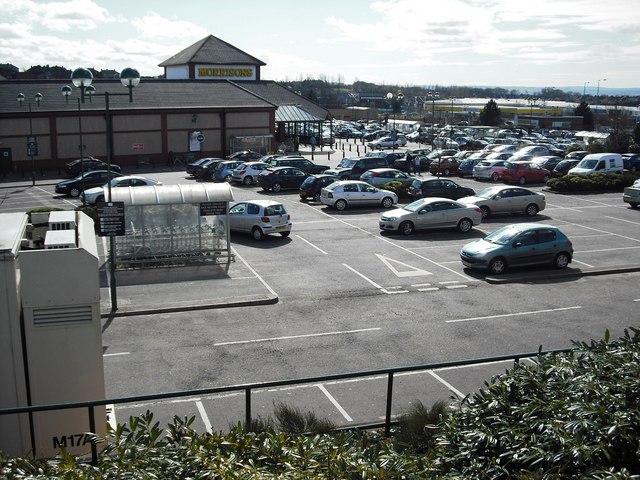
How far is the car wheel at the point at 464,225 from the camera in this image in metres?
29.3

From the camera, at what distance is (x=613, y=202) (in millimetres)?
37531

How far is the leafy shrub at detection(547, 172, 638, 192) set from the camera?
40156mm

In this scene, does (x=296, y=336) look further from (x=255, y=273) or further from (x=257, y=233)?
(x=257, y=233)

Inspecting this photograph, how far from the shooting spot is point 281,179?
39750 millimetres

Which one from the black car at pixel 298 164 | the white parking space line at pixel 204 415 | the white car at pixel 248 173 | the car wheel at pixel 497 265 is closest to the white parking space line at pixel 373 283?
the car wheel at pixel 497 265

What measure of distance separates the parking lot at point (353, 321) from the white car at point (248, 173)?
14.4 metres

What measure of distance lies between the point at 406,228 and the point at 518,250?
21.0ft

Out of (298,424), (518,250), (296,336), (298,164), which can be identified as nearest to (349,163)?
(298,164)

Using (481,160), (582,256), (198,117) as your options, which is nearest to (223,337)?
(582,256)

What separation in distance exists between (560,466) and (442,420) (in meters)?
1.68

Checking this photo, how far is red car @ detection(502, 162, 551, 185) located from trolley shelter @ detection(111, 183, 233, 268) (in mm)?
24868

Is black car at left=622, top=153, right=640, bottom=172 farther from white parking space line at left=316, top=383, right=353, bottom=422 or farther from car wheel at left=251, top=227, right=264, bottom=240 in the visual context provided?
white parking space line at left=316, top=383, right=353, bottom=422

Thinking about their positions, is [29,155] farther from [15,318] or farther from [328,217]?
[15,318]

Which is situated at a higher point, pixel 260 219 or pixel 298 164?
pixel 298 164
